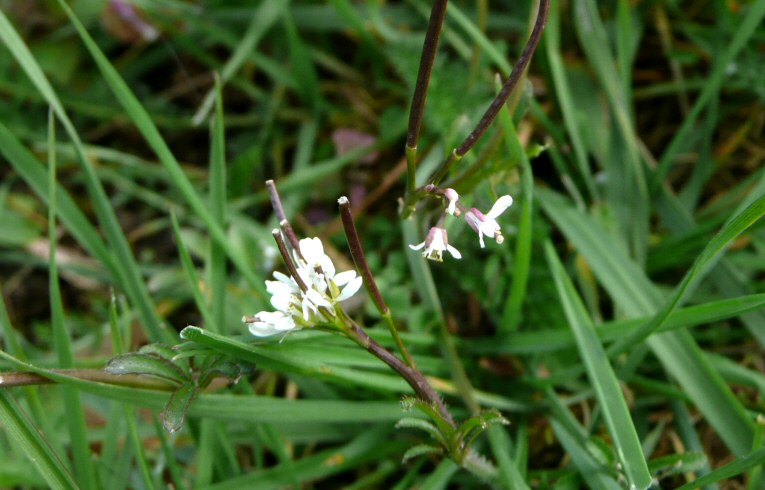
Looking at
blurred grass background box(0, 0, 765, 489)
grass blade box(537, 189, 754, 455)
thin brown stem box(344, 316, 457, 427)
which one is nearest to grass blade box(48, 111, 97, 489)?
blurred grass background box(0, 0, 765, 489)

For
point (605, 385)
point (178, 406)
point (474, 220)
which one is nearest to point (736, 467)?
point (605, 385)

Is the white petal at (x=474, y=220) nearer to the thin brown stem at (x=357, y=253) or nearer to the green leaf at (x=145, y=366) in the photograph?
the thin brown stem at (x=357, y=253)

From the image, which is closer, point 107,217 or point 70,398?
point 70,398

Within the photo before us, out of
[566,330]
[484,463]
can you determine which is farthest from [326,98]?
[484,463]

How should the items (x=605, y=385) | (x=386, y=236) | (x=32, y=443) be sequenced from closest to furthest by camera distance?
(x=32, y=443) → (x=605, y=385) → (x=386, y=236)

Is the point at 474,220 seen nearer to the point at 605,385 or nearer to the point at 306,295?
the point at 306,295

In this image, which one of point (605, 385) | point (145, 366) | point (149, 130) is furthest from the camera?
point (149, 130)
